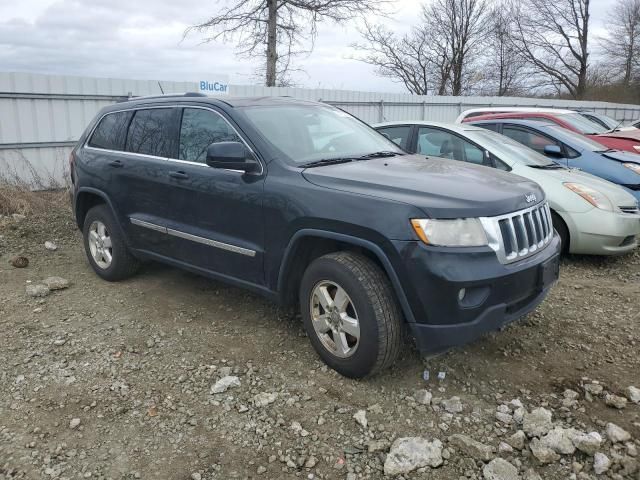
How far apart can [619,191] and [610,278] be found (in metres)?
1.04

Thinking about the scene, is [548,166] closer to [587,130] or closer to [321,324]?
[321,324]

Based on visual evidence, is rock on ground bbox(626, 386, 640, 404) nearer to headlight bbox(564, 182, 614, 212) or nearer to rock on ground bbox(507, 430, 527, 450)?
rock on ground bbox(507, 430, 527, 450)

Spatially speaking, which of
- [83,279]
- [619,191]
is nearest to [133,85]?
[83,279]

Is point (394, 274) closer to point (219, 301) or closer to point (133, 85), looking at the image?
point (219, 301)

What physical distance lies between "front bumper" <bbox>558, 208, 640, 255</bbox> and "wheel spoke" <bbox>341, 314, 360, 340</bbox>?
3.33 m

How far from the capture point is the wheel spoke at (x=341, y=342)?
129 inches

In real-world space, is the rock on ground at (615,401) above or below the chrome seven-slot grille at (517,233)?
below

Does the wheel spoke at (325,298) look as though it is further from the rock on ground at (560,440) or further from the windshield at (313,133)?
the rock on ground at (560,440)

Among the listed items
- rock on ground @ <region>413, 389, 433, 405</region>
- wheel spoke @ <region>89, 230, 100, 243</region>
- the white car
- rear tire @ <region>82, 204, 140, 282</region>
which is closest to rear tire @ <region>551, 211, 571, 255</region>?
the white car

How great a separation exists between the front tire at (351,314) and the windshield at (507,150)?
11.1ft

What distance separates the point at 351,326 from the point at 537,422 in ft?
3.68

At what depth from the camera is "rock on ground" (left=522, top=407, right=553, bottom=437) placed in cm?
278

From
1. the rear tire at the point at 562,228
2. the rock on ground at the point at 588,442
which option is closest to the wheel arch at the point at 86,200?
the rock on ground at the point at 588,442

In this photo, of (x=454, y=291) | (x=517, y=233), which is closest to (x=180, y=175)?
(x=454, y=291)
